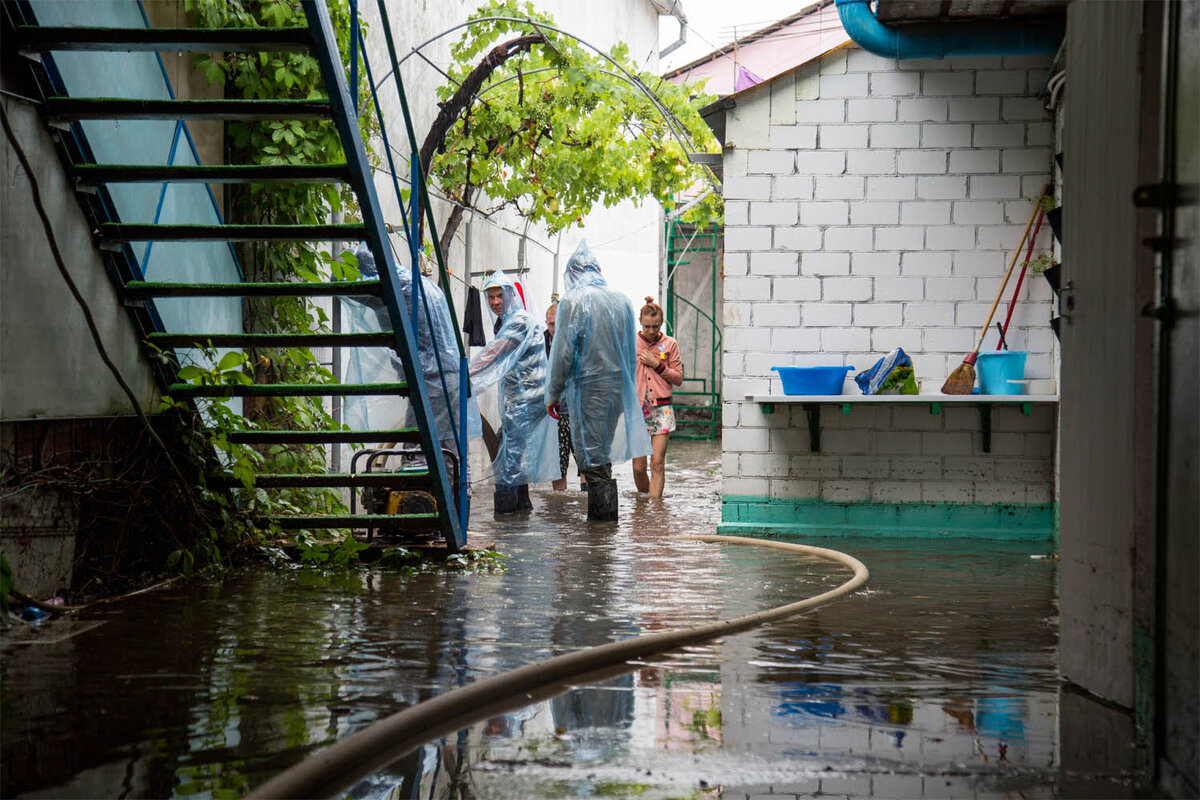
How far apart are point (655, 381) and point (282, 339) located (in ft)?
19.1

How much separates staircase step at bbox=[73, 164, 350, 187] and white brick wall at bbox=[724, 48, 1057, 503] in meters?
3.77

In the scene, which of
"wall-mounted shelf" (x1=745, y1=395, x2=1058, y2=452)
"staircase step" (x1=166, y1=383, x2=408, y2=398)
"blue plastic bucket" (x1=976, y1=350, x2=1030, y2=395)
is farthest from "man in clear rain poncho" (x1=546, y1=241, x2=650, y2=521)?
"staircase step" (x1=166, y1=383, x2=408, y2=398)

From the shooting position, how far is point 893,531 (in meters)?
8.24

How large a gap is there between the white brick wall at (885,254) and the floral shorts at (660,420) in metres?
2.50

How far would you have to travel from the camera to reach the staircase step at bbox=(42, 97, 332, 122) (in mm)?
4895

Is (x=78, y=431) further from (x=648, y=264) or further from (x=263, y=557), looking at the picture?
(x=648, y=264)

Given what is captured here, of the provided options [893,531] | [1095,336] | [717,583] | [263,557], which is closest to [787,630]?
[717,583]

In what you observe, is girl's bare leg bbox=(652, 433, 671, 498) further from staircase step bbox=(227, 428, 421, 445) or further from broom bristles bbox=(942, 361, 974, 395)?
staircase step bbox=(227, 428, 421, 445)

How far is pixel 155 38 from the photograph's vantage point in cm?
478

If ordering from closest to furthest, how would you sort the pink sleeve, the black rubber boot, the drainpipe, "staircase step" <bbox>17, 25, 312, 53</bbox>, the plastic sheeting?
"staircase step" <bbox>17, 25, 312, 53</bbox> < the drainpipe < the plastic sheeting < the black rubber boot < the pink sleeve

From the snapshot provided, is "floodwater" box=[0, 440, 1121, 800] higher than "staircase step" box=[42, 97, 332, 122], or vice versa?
"staircase step" box=[42, 97, 332, 122]

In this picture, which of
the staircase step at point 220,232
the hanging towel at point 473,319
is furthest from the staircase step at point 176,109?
the hanging towel at point 473,319

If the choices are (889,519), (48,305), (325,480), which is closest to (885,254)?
(889,519)

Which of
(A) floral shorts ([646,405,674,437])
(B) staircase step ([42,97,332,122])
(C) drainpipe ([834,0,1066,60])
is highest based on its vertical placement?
(C) drainpipe ([834,0,1066,60])
